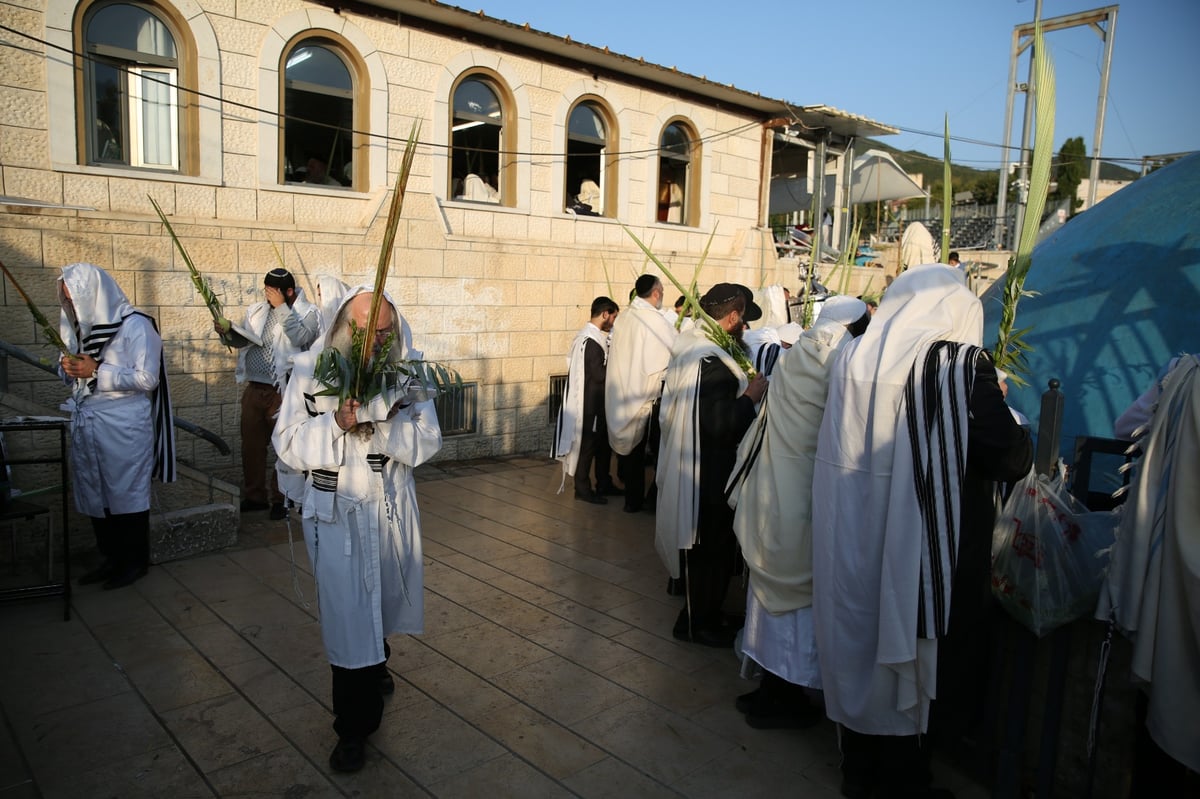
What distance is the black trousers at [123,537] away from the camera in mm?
5109

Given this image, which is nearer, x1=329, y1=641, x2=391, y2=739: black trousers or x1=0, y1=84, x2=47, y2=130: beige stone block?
x1=329, y1=641, x2=391, y2=739: black trousers

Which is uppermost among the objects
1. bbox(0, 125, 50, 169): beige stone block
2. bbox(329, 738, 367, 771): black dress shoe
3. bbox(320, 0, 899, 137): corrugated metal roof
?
bbox(320, 0, 899, 137): corrugated metal roof

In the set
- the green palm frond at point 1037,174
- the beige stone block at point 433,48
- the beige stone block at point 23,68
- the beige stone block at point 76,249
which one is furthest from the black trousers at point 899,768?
the beige stone block at point 433,48

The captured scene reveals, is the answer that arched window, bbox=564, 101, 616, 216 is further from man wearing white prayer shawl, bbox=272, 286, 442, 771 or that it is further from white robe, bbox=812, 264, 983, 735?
white robe, bbox=812, 264, 983, 735

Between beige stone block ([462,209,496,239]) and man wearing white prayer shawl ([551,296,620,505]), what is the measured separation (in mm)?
2068

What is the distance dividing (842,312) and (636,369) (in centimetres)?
351

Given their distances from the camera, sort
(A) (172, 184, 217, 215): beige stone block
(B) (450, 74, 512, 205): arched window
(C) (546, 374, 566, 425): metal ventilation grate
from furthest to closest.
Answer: (C) (546, 374, 566, 425): metal ventilation grate
(B) (450, 74, 512, 205): arched window
(A) (172, 184, 217, 215): beige stone block

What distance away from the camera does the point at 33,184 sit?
6215 mm

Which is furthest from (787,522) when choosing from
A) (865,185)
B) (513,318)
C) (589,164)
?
(865,185)

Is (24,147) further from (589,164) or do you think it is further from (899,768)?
(899,768)

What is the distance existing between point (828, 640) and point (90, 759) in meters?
3.00

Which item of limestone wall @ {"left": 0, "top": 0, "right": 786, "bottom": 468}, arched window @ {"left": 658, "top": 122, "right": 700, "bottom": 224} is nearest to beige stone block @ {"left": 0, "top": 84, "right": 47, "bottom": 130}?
limestone wall @ {"left": 0, "top": 0, "right": 786, "bottom": 468}

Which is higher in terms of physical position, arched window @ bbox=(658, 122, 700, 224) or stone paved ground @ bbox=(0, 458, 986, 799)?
arched window @ bbox=(658, 122, 700, 224)

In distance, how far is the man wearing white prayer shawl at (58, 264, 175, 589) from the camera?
16.0ft
